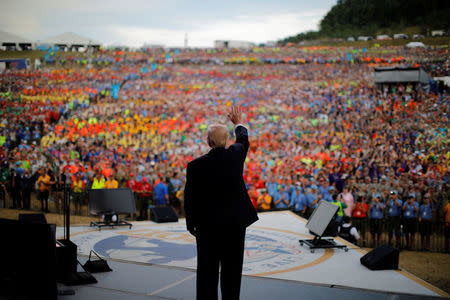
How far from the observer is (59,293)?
492 cm

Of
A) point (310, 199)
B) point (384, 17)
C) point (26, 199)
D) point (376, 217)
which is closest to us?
point (376, 217)

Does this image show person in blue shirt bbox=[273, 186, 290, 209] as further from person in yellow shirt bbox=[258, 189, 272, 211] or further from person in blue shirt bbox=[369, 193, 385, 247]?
person in blue shirt bbox=[369, 193, 385, 247]

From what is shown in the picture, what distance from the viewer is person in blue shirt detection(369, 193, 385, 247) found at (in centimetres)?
1097

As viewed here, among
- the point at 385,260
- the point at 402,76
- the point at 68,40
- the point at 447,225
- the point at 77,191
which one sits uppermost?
the point at 68,40

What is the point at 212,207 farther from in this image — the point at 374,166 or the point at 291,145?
the point at 291,145

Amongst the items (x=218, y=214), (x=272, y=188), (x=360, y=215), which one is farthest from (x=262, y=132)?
(x=218, y=214)

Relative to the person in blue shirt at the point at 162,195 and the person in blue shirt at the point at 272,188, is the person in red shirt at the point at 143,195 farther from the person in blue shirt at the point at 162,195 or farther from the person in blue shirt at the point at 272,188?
the person in blue shirt at the point at 272,188

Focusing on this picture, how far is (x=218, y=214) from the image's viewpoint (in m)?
3.83

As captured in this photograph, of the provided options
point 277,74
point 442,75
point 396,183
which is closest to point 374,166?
point 396,183

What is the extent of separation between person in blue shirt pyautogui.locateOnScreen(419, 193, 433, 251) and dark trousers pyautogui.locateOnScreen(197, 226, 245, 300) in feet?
27.2

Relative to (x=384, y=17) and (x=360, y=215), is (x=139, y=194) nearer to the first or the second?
(x=360, y=215)

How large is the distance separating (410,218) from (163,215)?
6.27 metres

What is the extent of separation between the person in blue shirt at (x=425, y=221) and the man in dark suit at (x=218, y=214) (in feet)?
27.1

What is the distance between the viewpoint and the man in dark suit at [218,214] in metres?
3.85
